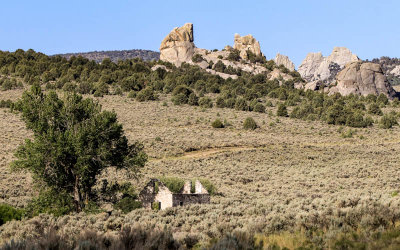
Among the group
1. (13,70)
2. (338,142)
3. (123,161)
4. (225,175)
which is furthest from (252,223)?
(13,70)

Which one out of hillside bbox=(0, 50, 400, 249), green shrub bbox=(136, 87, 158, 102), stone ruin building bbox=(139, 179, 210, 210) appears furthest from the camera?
green shrub bbox=(136, 87, 158, 102)

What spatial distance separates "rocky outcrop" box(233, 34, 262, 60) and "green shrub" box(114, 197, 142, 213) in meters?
129

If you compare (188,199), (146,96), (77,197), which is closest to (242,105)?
(146,96)

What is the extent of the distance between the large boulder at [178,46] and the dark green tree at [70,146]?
4552 inches

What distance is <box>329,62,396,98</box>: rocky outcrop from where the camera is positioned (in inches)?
4656

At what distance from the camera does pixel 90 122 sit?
2403 centimetres

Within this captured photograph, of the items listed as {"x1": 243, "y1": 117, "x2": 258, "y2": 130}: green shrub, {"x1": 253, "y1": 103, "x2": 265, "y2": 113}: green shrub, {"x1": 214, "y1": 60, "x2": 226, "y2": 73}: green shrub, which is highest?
{"x1": 214, "y1": 60, "x2": 226, "y2": 73}: green shrub

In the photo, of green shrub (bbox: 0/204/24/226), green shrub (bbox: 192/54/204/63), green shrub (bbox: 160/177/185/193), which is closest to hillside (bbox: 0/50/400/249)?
green shrub (bbox: 0/204/24/226)

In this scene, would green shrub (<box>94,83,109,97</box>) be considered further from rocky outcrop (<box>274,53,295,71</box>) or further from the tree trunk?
rocky outcrop (<box>274,53,295,71</box>)

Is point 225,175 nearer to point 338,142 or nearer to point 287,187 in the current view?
point 287,187

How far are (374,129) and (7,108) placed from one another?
62674 millimetres

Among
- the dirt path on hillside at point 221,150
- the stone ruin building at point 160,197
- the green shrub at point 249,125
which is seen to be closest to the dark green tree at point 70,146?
the stone ruin building at point 160,197

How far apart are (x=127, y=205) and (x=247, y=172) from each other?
2278 cm

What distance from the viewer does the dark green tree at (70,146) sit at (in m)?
22.2
